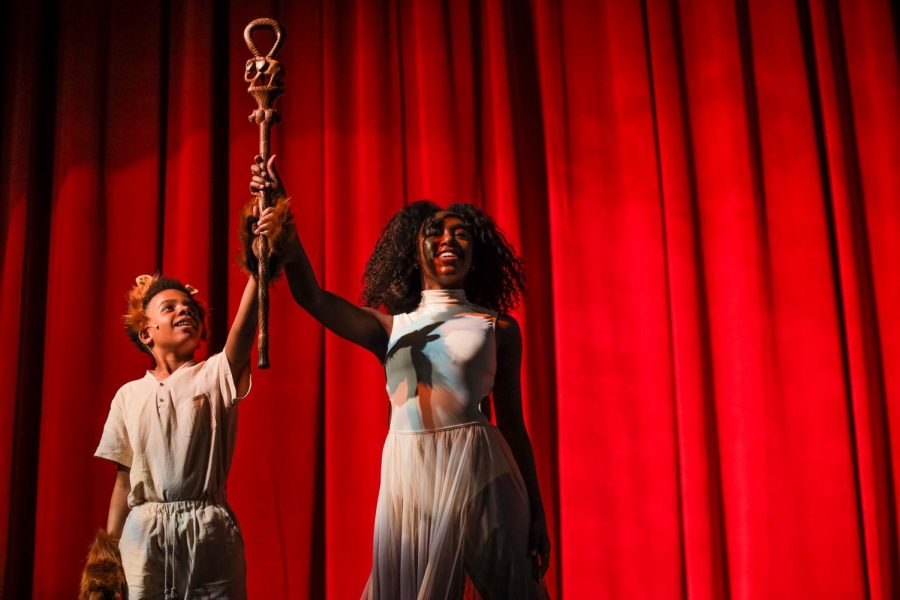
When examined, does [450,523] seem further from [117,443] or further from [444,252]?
[117,443]

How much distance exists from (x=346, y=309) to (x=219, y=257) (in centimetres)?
191

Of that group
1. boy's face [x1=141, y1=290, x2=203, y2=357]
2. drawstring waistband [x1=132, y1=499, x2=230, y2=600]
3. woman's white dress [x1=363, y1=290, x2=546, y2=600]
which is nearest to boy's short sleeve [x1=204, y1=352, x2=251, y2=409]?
boy's face [x1=141, y1=290, x2=203, y2=357]

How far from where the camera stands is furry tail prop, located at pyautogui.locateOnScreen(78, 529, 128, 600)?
2.23 meters

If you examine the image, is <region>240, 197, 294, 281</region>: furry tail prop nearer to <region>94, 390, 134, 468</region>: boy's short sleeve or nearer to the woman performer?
the woman performer

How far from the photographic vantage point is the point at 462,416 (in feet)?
6.41

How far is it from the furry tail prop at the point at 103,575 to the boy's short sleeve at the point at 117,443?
214 mm

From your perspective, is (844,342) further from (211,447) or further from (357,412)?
(211,447)

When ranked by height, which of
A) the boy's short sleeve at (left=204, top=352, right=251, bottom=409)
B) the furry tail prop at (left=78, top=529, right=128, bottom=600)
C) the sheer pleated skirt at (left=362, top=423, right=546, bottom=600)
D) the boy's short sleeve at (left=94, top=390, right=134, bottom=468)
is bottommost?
the furry tail prop at (left=78, top=529, right=128, bottom=600)

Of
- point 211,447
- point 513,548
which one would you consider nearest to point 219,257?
point 211,447

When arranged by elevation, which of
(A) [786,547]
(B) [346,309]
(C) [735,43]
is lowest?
(A) [786,547]

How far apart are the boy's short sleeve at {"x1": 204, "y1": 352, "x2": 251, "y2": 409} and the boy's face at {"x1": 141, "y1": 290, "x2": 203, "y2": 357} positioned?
14 centimetres

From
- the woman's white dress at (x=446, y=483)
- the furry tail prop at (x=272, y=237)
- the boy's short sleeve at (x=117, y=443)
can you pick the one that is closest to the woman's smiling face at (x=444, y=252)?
the woman's white dress at (x=446, y=483)

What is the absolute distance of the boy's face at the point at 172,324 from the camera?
2484 mm

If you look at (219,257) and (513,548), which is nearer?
(513,548)
